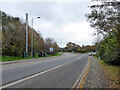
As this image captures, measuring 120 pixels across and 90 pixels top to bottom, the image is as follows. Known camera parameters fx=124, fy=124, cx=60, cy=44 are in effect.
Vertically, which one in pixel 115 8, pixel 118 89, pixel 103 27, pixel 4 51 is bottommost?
pixel 118 89

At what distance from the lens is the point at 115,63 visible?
53.8 ft

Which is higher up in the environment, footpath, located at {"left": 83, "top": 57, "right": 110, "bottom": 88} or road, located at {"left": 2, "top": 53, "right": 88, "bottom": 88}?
road, located at {"left": 2, "top": 53, "right": 88, "bottom": 88}

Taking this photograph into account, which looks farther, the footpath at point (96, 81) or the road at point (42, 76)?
the footpath at point (96, 81)

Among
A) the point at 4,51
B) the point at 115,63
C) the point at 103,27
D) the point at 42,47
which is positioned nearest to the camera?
the point at 103,27

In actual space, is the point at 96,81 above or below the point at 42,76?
below

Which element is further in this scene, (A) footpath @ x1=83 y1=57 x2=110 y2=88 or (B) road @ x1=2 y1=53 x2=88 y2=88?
(A) footpath @ x1=83 y1=57 x2=110 y2=88

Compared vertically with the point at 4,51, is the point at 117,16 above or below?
above

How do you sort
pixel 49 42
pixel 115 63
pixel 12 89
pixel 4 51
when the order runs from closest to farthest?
pixel 12 89, pixel 115 63, pixel 4 51, pixel 49 42

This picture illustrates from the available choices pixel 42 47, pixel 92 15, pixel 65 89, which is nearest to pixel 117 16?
pixel 92 15

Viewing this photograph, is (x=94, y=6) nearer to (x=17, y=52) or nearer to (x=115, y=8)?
(x=115, y=8)

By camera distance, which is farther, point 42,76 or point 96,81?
point 42,76

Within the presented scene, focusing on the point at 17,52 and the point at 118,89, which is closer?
the point at 118,89

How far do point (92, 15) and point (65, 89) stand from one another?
6920 millimetres

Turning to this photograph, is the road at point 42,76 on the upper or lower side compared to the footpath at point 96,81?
upper
